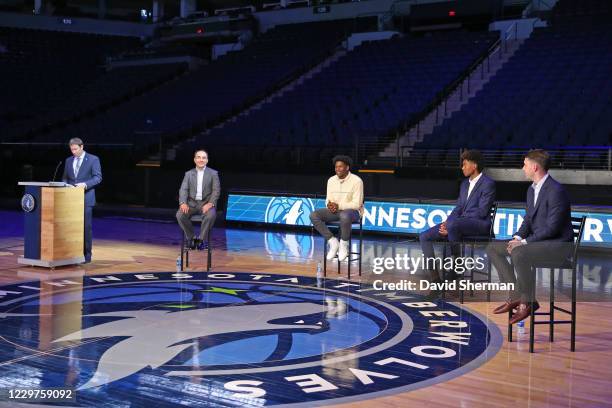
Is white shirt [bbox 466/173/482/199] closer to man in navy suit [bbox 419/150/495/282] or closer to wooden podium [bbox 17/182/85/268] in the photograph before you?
man in navy suit [bbox 419/150/495/282]

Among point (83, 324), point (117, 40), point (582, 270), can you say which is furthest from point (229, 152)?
point (117, 40)

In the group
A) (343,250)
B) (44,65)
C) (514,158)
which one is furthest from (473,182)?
(44,65)

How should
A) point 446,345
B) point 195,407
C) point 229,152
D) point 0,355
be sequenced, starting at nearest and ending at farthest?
1. point 195,407
2. point 0,355
3. point 446,345
4. point 229,152

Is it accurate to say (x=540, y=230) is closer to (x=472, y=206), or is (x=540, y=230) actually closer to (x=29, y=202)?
(x=472, y=206)

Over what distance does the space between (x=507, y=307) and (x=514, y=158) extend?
745 centimetres

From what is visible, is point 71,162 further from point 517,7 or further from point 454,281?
point 517,7

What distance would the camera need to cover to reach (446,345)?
500 centimetres

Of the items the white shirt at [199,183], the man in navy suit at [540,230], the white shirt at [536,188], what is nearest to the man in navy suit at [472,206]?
the man in navy suit at [540,230]

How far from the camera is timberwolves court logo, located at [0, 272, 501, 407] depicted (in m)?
3.96

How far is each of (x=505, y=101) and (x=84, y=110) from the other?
43.0 ft

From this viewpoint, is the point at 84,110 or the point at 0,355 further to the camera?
the point at 84,110

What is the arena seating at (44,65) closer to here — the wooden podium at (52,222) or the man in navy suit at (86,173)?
the man in navy suit at (86,173)

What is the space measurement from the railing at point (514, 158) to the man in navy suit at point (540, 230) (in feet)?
22.3

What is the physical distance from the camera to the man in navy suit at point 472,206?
6.40 metres
